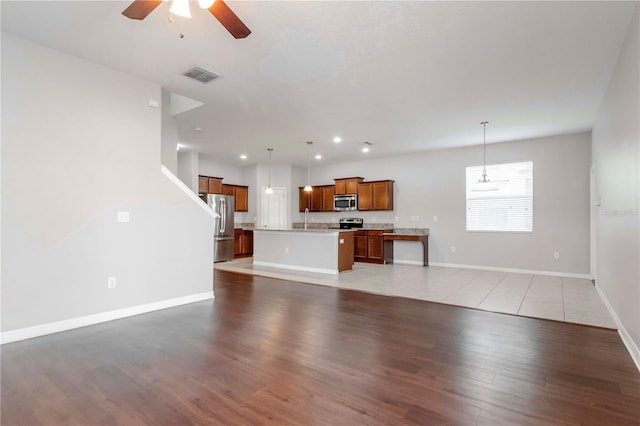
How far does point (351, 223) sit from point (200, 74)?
237 inches

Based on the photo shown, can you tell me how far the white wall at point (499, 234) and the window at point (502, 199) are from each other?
0.13m

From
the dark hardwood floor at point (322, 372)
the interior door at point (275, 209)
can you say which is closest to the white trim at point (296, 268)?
the interior door at point (275, 209)

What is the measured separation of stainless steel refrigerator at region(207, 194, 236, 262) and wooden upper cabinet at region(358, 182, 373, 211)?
345cm

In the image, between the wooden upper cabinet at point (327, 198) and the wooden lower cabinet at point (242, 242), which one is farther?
the wooden upper cabinet at point (327, 198)

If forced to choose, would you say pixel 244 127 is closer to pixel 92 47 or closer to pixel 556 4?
pixel 92 47

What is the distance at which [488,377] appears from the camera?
2.26m

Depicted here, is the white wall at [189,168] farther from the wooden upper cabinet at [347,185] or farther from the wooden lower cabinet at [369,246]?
the wooden lower cabinet at [369,246]

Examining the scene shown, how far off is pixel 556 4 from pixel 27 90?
4.59 metres

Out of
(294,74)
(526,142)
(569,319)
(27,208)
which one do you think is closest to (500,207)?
(526,142)

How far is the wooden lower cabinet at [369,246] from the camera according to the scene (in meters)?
7.93

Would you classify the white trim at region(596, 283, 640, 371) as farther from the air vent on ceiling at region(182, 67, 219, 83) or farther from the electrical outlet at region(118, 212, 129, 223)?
the electrical outlet at region(118, 212, 129, 223)

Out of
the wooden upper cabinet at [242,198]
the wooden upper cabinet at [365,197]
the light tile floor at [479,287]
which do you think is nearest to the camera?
the light tile floor at [479,287]

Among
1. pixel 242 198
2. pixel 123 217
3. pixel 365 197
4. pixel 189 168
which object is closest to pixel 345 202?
pixel 365 197

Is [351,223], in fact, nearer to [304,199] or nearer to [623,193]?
[304,199]
